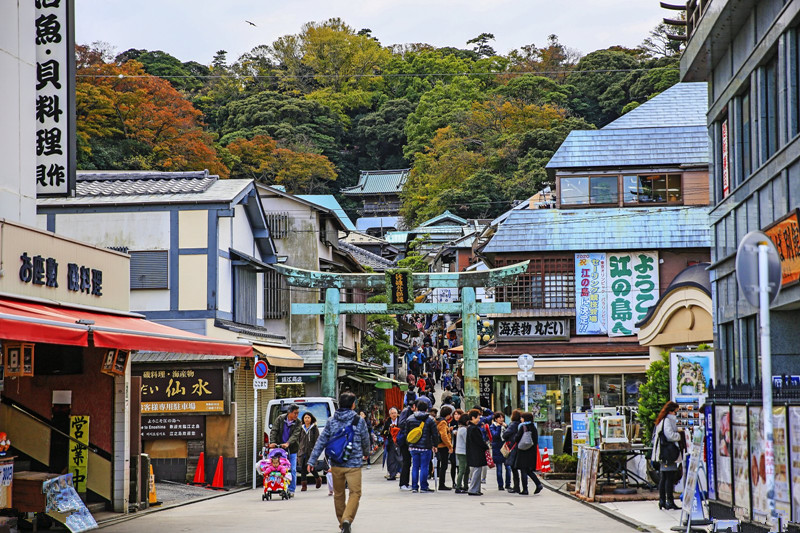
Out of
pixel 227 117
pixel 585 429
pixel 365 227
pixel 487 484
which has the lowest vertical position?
pixel 487 484

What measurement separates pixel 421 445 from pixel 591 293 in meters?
17.4

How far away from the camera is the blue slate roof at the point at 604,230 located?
114ft

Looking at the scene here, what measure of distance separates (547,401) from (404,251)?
47970 millimetres

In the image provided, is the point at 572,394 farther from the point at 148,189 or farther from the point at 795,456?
the point at 795,456

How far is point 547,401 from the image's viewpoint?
35.8 m

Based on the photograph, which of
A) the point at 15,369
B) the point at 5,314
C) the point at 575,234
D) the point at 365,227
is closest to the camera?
the point at 5,314

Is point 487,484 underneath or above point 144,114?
underneath

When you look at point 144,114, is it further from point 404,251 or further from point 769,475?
point 769,475

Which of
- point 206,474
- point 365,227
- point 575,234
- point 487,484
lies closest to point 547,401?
point 575,234

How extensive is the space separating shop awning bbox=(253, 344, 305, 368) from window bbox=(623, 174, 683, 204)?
49.0 ft

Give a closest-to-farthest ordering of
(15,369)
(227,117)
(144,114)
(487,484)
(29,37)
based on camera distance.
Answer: (15,369) → (29,37) → (487,484) → (144,114) → (227,117)

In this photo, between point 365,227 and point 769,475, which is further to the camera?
point 365,227

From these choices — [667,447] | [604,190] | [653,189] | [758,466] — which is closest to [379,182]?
[604,190]

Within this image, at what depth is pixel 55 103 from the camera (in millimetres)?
14508
